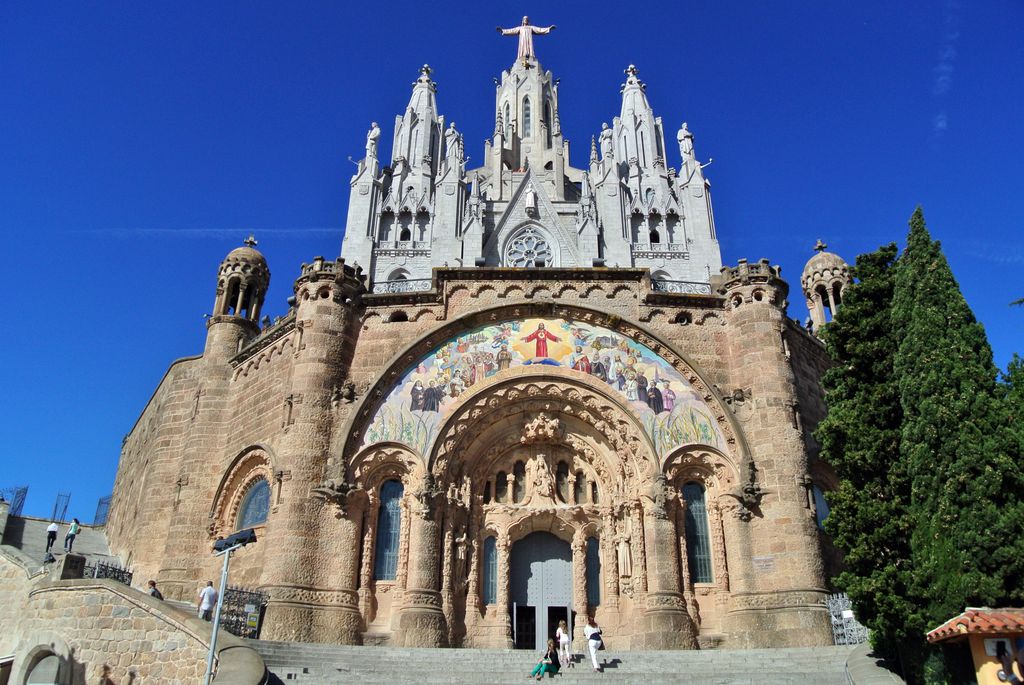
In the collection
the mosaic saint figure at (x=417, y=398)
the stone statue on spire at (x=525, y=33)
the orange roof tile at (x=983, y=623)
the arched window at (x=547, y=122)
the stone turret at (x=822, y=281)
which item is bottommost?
the orange roof tile at (x=983, y=623)

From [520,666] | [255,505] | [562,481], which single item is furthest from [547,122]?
[520,666]

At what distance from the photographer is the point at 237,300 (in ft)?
91.6

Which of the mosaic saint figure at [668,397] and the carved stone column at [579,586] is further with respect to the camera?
the mosaic saint figure at [668,397]

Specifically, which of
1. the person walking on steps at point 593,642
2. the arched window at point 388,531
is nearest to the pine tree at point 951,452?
the person walking on steps at point 593,642

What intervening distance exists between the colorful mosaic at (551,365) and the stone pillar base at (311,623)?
4528 millimetres

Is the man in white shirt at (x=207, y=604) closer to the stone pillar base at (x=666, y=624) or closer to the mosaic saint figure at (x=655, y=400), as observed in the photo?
the stone pillar base at (x=666, y=624)

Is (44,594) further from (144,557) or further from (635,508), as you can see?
(635,508)

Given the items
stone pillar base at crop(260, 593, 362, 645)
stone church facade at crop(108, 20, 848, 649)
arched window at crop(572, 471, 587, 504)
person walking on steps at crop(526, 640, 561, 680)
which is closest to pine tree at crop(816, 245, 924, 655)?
stone church facade at crop(108, 20, 848, 649)

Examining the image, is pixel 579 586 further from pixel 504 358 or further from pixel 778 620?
pixel 504 358

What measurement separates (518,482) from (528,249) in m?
27.3

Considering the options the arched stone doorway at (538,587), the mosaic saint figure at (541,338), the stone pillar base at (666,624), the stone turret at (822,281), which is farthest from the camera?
the stone turret at (822,281)

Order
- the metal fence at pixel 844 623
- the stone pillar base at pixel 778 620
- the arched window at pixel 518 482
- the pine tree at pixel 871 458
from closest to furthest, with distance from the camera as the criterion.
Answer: the pine tree at pixel 871 458
the metal fence at pixel 844 623
the stone pillar base at pixel 778 620
the arched window at pixel 518 482

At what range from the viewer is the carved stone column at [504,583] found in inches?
791

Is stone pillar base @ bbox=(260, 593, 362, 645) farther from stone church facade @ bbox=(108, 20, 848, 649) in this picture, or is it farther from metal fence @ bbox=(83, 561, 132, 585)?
metal fence @ bbox=(83, 561, 132, 585)
